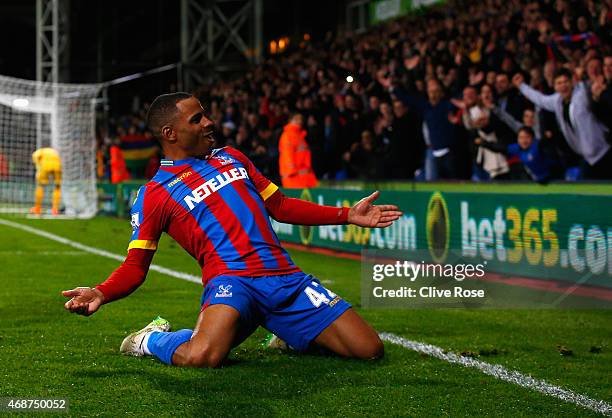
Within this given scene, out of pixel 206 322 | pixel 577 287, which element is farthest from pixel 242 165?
pixel 577 287

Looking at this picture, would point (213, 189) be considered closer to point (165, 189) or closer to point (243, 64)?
point (165, 189)

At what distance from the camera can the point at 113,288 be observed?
17.7 feet

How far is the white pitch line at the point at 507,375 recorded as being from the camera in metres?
4.88

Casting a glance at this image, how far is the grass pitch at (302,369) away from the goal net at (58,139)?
16.3 m

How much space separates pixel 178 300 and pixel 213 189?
10.8 ft

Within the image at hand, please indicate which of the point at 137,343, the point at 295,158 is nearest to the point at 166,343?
the point at 137,343

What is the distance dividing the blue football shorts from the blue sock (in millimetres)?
212

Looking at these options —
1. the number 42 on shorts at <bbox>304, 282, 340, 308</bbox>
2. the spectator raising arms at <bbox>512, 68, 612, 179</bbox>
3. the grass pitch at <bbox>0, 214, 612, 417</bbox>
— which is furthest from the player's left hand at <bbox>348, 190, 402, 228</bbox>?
the spectator raising arms at <bbox>512, 68, 612, 179</bbox>

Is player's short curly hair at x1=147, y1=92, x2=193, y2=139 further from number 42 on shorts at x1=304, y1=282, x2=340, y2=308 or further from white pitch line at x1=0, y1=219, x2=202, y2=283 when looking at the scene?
white pitch line at x1=0, y1=219, x2=202, y2=283

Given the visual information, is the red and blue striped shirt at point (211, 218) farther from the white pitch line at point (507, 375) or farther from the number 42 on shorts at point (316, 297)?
the white pitch line at point (507, 375)

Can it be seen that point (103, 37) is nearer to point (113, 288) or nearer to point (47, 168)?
point (47, 168)

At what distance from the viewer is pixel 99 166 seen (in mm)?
28609

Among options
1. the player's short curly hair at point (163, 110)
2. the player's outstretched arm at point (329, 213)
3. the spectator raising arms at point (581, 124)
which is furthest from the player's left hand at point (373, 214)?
the spectator raising arms at point (581, 124)

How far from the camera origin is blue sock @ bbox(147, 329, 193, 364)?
5.75 m
